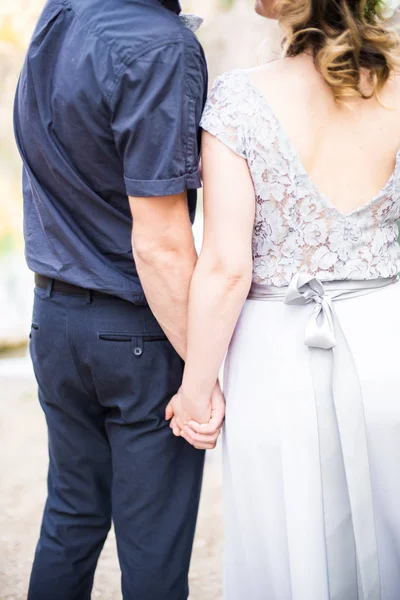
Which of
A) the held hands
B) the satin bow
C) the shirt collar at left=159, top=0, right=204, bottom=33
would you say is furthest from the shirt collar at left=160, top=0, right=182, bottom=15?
the held hands

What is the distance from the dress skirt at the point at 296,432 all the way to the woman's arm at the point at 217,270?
80 mm

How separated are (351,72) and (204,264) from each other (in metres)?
0.50

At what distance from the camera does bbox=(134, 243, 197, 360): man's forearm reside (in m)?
1.72

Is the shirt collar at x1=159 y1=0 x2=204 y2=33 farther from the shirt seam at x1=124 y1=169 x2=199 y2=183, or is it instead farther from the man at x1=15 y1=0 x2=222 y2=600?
the shirt seam at x1=124 y1=169 x2=199 y2=183

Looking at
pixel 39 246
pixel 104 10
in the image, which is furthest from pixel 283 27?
pixel 39 246

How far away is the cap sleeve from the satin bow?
30cm

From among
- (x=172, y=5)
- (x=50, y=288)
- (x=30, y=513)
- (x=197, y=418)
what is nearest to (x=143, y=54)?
(x=172, y=5)

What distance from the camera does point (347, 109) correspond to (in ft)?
5.45

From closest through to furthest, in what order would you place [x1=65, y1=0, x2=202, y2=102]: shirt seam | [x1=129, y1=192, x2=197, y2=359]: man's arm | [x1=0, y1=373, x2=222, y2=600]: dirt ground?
1. [x1=65, y1=0, x2=202, y2=102]: shirt seam
2. [x1=129, y1=192, x2=197, y2=359]: man's arm
3. [x1=0, y1=373, x2=222, y2=600]: dirt ground

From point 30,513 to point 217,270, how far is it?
2032 mm

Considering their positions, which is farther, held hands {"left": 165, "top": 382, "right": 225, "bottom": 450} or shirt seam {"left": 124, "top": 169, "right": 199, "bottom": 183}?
held hands {"left": 165, "top": 382, "right": 225, "bottom": 450}

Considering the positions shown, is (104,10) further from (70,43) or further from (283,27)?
(283,27)

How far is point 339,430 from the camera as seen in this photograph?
1736mm

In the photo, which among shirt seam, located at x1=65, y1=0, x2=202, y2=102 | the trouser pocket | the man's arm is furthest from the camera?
the trouser pocket
